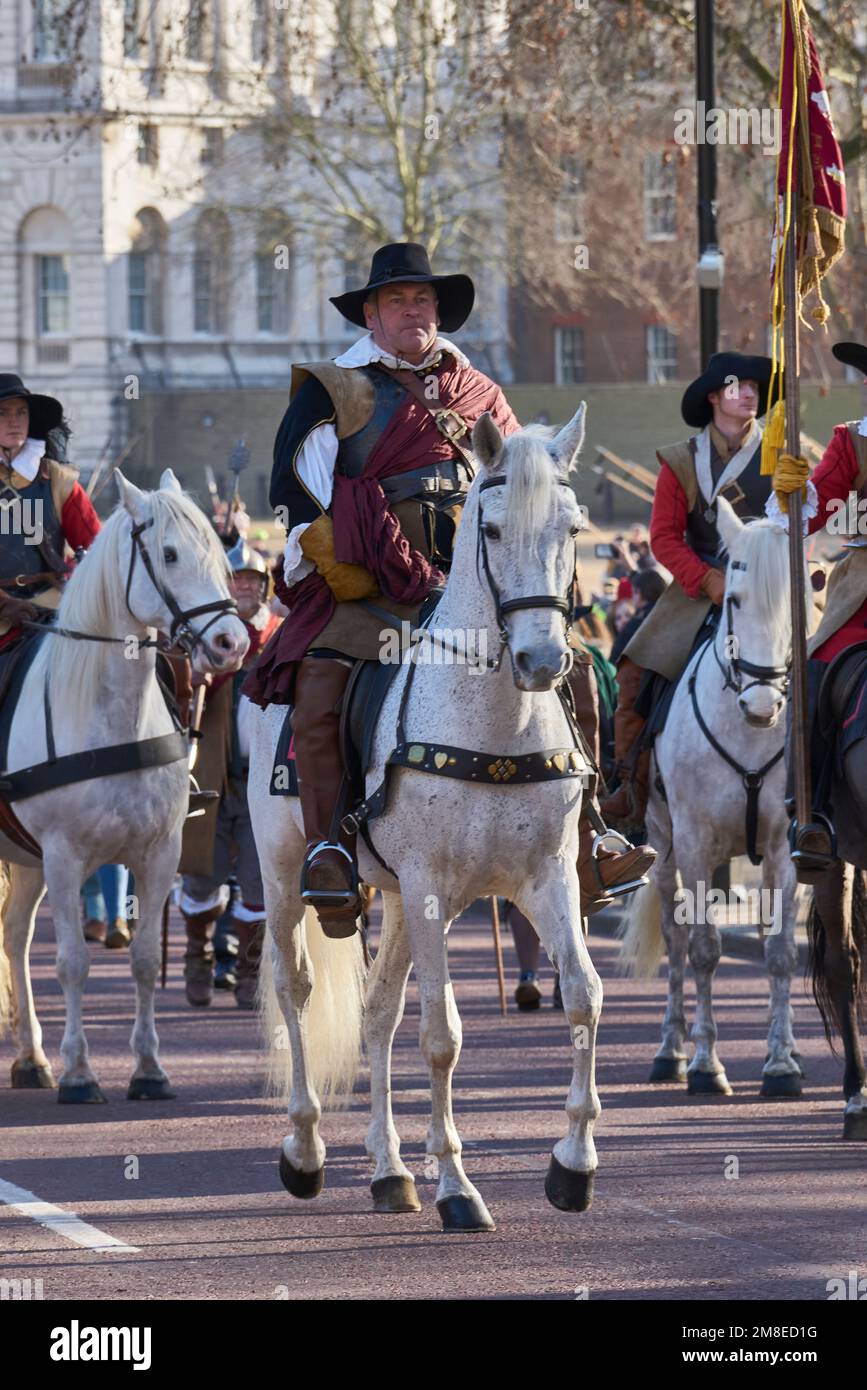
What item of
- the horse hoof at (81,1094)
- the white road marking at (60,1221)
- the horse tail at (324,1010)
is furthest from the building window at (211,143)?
the white road marking at (60,1221)

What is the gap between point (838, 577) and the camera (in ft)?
33.7

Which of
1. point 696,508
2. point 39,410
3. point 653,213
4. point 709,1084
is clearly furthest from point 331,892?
point 653,213

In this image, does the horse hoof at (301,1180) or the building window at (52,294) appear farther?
the building window at (52,294)

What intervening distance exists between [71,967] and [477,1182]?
282 cm

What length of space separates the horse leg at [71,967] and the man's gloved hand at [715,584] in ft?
10.5

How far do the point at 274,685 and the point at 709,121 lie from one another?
9330 millimetres

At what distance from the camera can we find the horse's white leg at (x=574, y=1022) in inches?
311

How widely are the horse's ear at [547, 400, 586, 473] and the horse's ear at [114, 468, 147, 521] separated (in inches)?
149

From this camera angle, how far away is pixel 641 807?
1277 centimetres

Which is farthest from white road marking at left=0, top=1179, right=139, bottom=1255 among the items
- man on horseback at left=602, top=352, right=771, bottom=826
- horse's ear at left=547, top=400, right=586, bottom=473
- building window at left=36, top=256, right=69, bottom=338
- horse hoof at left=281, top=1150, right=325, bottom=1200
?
building window at left=36, top=256, right=69, bottom=338

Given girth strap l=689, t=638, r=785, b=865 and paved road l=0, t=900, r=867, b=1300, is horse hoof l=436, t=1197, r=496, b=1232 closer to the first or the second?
paved road l=0, t=900, r=867, b=1300

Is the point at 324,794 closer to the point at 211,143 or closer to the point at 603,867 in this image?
the point at 603,867

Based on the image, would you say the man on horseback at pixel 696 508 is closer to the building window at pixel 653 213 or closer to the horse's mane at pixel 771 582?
the horse's mane at pixel 771 582

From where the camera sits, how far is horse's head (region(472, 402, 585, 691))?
7.47m
